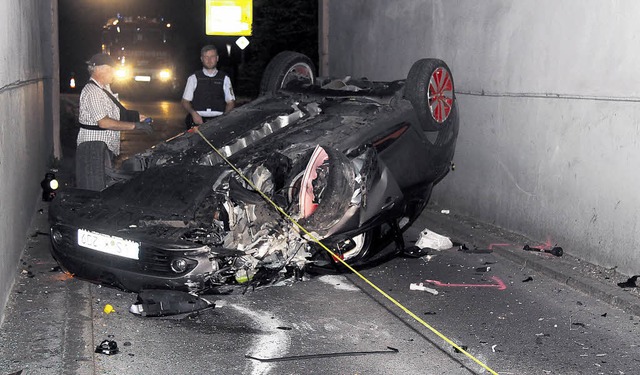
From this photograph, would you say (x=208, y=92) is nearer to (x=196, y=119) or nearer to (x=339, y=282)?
(x=196, y=119)

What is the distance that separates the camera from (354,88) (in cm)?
937

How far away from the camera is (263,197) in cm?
698

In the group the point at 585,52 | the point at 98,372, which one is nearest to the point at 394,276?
the point at 585,52

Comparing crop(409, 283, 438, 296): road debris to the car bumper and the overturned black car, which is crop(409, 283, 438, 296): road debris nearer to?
the overturned black car

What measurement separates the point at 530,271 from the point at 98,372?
4.52 meters

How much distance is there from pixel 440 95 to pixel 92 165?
3.54 m

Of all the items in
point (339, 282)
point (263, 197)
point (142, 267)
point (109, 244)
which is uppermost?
point (263, 197)

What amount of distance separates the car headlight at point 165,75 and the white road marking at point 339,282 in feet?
80.8

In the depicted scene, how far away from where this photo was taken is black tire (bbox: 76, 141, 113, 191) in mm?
8219

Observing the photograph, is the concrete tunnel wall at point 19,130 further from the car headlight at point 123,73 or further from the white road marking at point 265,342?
the car headlight at point 123,73

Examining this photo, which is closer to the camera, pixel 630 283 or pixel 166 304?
pixel 166 304

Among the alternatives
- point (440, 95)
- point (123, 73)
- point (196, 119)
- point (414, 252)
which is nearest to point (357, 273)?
point (414, 252)

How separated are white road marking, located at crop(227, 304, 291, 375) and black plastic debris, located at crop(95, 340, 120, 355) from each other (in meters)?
0.88

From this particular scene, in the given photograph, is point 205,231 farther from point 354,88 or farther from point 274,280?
point 354,88
